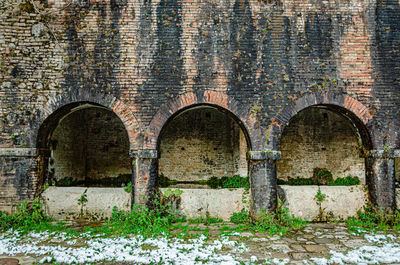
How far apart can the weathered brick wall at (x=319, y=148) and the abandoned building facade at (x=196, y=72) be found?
2.75 metres

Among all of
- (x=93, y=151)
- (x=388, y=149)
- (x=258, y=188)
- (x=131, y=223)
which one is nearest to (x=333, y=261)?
(x=258, y=188)

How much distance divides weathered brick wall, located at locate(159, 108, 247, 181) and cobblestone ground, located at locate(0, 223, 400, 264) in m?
3.29

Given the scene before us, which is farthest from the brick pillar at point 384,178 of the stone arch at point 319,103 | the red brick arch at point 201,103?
the red brick arch at point 201,103

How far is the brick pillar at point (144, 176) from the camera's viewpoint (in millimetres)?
5914

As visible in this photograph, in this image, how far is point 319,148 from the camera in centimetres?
923

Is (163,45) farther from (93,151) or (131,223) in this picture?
(93,151)

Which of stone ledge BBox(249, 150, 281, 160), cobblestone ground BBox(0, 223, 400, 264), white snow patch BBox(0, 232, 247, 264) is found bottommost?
cobblestone ground BBox(0, 223, 400, 264)

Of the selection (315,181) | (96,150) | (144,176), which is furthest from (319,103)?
(96,150)

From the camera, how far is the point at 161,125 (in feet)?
19.9

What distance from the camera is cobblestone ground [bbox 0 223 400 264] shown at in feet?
13.9

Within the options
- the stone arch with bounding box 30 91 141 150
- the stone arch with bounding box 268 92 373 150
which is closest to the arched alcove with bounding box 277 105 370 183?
the stone arch with bounding box 268 92 373 150

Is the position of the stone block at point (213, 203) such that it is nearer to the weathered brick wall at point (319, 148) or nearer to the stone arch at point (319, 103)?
the stone arch at point (319, 103)

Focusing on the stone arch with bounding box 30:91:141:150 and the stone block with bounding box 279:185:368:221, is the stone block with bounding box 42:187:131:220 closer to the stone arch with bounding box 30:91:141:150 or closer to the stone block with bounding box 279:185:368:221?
the stone arch with bounding box 30:91:141:150

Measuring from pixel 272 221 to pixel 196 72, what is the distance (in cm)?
419
